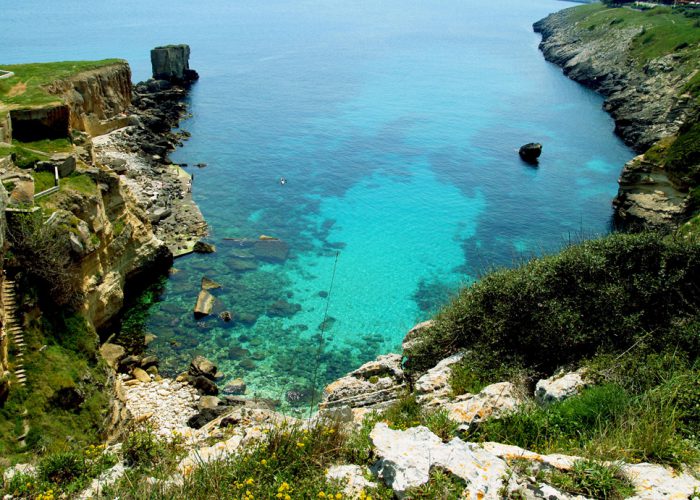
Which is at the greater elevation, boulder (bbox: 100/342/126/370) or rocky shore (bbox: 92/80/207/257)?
rocky shore (bbox: 92/80/207/257)

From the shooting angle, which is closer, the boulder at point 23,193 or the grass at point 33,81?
the boulder at point 23,193

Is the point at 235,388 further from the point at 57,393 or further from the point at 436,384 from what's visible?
the point at 436,384

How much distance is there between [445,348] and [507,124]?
202 ft

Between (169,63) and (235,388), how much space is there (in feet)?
243

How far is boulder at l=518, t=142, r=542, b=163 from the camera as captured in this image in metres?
60.0

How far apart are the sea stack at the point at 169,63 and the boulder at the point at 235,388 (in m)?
72.4

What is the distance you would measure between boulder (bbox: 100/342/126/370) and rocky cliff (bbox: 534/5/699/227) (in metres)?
37.6

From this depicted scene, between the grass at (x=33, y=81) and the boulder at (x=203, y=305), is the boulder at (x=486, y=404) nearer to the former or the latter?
the boulder at (x=203, y=305)

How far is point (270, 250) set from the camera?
40.1m

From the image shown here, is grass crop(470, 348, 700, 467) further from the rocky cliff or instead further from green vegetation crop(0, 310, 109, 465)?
the rocky cliff

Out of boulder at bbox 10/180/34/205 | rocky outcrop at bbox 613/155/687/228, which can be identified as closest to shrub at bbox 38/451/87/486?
boulder at bbox 10/180/34/205

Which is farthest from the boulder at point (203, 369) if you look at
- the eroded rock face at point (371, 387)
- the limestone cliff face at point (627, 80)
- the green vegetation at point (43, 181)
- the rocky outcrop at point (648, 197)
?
the limestone cliff face at point (627, 80)

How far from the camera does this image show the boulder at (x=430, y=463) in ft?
28.6

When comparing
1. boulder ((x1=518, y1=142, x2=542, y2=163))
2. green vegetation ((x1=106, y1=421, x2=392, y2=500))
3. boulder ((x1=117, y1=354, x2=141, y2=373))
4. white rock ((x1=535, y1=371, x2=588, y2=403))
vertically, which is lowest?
boulder ((x1=117, y1=354, x2=141, y2=373))
